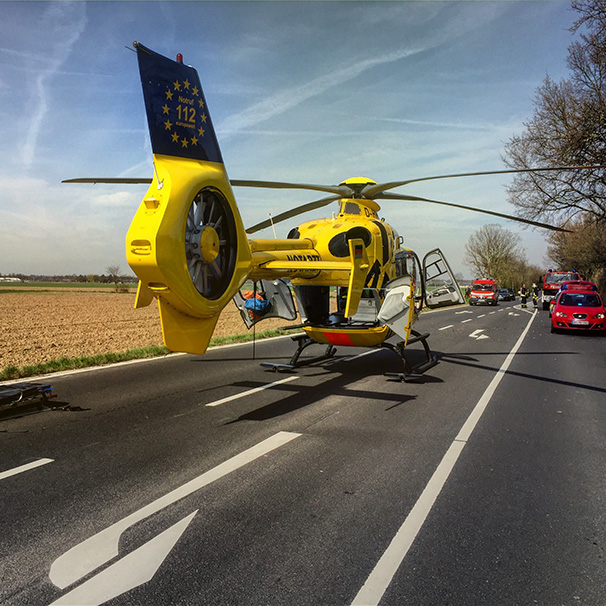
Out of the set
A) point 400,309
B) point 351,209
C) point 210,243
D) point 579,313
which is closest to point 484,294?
point 579,313

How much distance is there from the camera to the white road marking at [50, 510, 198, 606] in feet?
8.75

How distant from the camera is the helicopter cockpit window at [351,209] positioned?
943 cm

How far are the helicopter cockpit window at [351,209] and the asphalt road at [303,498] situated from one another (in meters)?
3.73

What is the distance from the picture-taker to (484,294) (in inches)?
1665

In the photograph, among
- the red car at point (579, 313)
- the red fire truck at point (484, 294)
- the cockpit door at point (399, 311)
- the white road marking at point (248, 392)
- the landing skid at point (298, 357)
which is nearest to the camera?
the white road marking at point (248, 392)

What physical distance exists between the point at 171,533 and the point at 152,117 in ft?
13.5

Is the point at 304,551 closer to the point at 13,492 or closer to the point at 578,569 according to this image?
the point at 578,569

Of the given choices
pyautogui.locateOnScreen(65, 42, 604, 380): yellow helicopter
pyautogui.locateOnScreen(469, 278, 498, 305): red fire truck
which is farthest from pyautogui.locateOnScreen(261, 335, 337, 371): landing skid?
pyautogui.locateOnScreen(469, 278, 498, 305): red fire truck

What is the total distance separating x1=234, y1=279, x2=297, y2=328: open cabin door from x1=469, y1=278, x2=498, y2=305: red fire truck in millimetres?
36334

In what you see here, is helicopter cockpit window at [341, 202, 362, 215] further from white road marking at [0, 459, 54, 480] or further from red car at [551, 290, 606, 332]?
red car at [551, 290, 606, 332]

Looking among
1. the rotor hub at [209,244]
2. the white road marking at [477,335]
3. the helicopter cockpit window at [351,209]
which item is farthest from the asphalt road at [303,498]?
the white road marking at [477,335]

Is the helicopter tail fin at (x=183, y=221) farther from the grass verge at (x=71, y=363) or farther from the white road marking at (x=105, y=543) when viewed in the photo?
the grass verge at (x=71, y=363)

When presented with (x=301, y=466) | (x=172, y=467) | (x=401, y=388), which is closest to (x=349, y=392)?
(x=401, y=388)

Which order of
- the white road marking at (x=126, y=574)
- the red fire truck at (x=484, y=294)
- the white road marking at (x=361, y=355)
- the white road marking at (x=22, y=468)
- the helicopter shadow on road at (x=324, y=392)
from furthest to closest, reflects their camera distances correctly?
the red fire truck at (x=484, y=294) < the white road marking at (x=361, y=355) < the helicopter shadow on road at (x=324, y=392) < the white road marking at (x=22, y=468) < the white road marking at (x=126, y=574)
